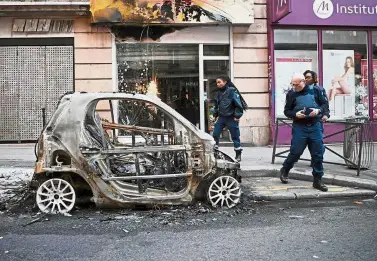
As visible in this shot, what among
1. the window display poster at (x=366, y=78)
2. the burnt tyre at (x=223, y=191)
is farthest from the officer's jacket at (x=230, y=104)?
the window display poster at (x=366, y=78)

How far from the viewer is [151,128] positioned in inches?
268

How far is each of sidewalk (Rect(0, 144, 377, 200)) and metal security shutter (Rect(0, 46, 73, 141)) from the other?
85.9 inches

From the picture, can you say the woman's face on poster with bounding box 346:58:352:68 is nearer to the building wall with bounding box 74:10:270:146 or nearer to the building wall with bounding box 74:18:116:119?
the building wall with bounding box 74:10:270:146

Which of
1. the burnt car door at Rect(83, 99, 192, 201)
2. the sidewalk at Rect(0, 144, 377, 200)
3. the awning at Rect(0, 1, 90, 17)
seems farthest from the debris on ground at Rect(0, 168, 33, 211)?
the awning at Rect(0, 1, 90, 17)

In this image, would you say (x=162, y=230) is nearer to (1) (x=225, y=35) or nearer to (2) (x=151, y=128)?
(2) (x=151, y=128)

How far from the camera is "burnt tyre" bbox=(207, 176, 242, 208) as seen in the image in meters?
6.11

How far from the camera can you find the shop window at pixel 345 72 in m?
13.5

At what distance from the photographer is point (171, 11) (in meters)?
12.3

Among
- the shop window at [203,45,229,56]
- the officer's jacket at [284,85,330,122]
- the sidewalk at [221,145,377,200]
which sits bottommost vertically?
the sidewalk at [221,145,377,200]

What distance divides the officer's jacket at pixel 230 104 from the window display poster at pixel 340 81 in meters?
5.78

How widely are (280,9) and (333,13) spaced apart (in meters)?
1.92

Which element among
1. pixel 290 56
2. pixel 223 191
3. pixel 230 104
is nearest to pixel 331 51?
pixel 290 56

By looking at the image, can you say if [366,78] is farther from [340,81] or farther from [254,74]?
[254,74]

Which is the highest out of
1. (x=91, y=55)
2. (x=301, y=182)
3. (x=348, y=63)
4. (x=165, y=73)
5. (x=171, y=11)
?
(x=171, y=11)
